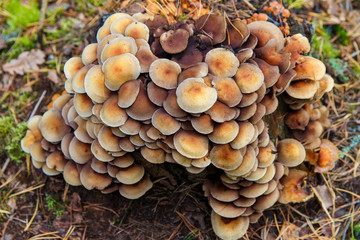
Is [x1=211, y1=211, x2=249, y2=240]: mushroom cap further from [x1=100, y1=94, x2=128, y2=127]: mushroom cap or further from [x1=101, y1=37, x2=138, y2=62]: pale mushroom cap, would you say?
[x1=101, y1=37, x2=138, y2=62]: pale mushroom cap

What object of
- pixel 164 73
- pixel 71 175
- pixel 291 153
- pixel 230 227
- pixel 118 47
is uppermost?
pixel 118 47

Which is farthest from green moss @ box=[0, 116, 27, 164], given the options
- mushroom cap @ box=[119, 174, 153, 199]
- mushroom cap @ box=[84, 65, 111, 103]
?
mushroom cap @ box=[84, 65, 111, 103]

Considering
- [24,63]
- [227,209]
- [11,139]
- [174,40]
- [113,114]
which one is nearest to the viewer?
[113,114]

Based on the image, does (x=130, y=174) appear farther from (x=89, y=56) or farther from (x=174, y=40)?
(x=174, y=40)

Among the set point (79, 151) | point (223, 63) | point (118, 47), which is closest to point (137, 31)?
point (118, 47)

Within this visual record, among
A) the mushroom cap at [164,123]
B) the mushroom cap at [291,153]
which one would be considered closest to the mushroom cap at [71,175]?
the mushroom cap at [164,123]

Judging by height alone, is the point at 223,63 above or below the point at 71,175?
above

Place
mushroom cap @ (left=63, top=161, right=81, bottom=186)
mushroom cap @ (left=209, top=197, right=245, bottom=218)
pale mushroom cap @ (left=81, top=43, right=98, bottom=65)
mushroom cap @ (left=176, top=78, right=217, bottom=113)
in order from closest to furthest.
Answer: mushroom cap @ (left=176, top=78, right=217, bottom=113)
pale mushroom cap @ (left=81, top=43, right=98, bottom=65)
mushroom cap @ (left=209, top=197, right=245, bottom=218)
mushroom cap @ (left=63, top=161, right=81, bottom=186)
